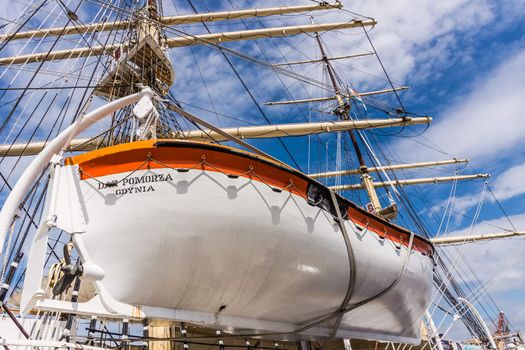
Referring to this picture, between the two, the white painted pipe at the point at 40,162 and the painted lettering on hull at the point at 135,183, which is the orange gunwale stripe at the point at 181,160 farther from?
the white painted pipe at the point at 40,162

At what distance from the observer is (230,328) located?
5.16 meters

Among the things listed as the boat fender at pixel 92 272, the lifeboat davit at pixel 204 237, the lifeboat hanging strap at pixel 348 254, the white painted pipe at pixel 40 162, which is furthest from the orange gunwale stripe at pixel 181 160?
the boat fender at pixel 92 272

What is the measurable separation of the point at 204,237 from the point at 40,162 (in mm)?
2115

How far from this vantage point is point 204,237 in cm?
432

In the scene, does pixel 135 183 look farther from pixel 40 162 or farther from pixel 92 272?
pixel 40 162

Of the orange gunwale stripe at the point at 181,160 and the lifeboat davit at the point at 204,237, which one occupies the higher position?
the orange gunwale stripe at the point at 181,160

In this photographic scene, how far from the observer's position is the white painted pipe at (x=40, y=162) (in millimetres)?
3895

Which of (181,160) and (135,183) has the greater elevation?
(181,160)

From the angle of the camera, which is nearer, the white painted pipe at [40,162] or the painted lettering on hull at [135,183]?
the white painted pipe at [40,162]

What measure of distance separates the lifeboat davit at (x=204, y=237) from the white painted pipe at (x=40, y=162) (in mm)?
258

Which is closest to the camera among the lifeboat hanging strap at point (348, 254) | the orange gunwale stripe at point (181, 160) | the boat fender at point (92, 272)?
the boat fender at point (92, 272)

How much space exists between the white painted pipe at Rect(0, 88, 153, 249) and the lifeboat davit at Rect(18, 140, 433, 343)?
258mm

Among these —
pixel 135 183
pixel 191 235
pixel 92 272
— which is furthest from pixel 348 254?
pixel 92 272

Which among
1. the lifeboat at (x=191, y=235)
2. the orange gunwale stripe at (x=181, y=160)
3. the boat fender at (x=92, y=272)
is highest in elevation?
the orange gunwale stripe at (x=181, y=160)
